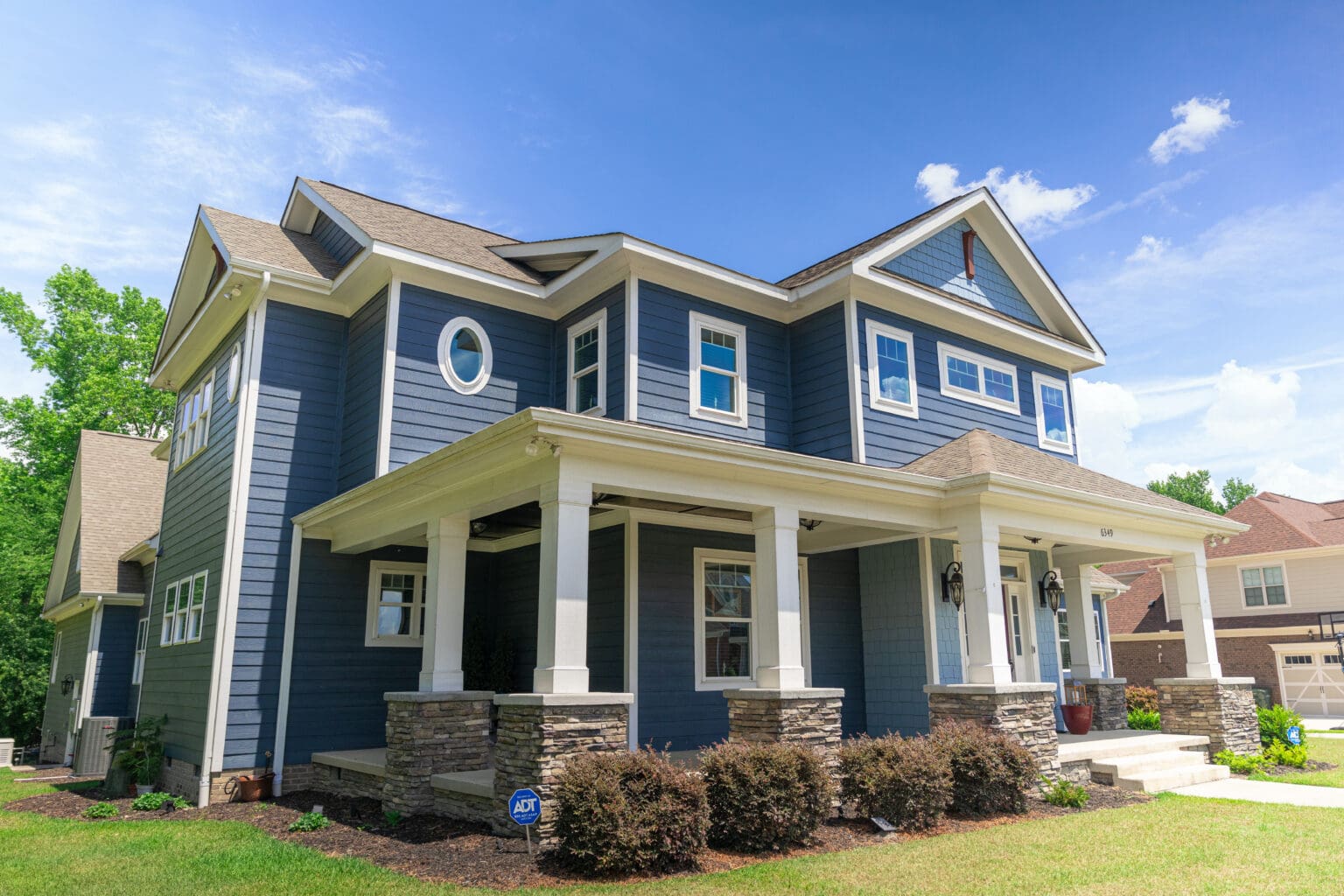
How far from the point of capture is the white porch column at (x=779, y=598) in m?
9.44

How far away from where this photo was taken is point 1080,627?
614 inches

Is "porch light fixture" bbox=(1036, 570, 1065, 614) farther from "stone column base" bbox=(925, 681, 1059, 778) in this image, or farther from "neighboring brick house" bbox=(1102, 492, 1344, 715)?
"neighboring brick house" bbox=(1102, 492, 1344, 715)

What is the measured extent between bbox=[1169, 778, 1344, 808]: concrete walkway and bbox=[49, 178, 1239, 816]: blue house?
2077 millimetres

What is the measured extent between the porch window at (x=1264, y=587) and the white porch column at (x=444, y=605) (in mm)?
28200

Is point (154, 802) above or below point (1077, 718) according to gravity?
below

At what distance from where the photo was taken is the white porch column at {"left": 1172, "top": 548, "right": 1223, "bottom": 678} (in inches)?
520

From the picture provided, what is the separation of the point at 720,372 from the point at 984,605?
15.6 feet

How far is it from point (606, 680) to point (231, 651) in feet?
15.5

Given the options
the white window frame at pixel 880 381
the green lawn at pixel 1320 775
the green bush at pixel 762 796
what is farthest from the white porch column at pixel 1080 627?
the green bush at pixel 762 796

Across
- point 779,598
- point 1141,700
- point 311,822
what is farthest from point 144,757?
point 1141,700

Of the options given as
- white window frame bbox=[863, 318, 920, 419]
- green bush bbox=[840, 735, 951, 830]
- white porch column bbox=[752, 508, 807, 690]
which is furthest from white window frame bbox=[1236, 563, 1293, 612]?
white porch column bbox=[752, 508, 807, 690]

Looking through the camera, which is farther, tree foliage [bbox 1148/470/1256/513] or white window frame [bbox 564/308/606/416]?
tree foliage [bbox 1148/470/1256/513]

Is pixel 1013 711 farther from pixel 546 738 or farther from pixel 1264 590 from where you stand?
pixel 1264 590

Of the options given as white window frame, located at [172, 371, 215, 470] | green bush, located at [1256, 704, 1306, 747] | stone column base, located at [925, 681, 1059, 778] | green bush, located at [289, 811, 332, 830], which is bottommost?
green bush, located at [289, 811, 332, 830]
